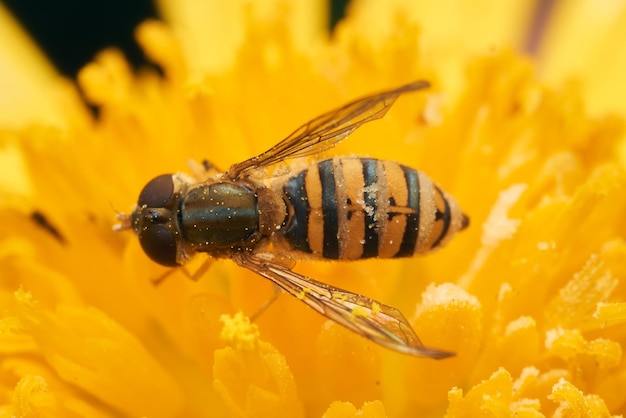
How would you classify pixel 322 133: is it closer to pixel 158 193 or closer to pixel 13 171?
pixel 158 193

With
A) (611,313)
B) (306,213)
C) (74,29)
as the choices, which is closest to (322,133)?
(306,213)

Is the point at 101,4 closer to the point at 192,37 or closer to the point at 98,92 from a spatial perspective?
the point at 192,37

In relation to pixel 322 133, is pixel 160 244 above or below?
below

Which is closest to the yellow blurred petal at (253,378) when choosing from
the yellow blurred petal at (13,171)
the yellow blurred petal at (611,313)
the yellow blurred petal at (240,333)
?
the yellow blurred petal at (240,333)

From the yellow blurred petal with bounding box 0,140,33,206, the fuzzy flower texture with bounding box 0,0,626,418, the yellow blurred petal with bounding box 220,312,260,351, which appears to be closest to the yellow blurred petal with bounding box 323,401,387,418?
the fuzzy flower texture with bounding box 0,0,626,418

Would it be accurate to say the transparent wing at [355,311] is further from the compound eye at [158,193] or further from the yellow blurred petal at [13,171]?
the yellow blurred petal at [13,171]

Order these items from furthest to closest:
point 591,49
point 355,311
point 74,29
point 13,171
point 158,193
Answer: point 74,29 < point 591,49 < point 13,171 < point 158,193 < point 355,311

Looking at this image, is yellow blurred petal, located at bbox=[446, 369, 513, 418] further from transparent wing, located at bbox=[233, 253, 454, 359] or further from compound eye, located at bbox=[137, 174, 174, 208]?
compound eye, located at bbox=[137, 174, 174, 208]
